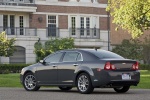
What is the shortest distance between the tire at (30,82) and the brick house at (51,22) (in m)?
27.0

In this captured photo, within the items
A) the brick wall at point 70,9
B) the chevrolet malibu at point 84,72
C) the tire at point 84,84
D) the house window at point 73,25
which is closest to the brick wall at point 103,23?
the brick wall at point 70,9

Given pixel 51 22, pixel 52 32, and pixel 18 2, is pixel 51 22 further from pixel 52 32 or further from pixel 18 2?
pixel 18 2

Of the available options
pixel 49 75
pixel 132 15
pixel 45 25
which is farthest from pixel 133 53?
pixel 49 75

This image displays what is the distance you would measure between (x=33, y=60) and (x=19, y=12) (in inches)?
167

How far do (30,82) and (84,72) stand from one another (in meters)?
2.66

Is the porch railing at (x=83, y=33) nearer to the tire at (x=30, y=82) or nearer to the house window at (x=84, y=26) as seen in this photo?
the house window at (x=84, y=26)

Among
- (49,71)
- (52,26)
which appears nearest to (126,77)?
(49,71)

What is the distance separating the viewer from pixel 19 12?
48.0 m

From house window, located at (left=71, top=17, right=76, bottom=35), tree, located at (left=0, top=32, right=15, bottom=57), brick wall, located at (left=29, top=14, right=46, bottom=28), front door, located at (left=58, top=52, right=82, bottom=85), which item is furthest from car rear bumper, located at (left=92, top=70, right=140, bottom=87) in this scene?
house window, located at (left=71, top=17, right=76, bottom=35)

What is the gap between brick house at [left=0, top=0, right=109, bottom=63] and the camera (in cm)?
4753

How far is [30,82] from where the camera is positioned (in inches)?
782

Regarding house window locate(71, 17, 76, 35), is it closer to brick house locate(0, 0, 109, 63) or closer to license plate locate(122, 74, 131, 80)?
brick house locate(0, 0, 109, 63)

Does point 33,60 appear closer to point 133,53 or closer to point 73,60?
point 133,53

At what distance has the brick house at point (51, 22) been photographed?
47531mm
